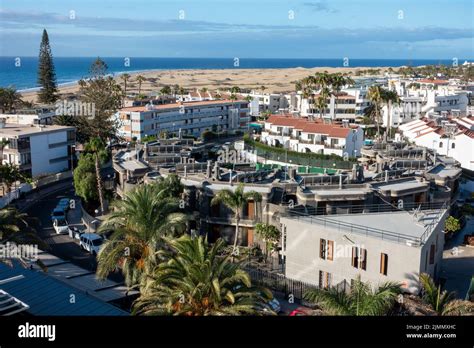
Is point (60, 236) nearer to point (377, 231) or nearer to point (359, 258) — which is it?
point (359, 258)

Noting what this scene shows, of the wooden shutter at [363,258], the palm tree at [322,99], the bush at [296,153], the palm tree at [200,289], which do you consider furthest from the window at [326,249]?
the palm tree at [322,99]

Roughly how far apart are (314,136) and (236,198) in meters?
37.5

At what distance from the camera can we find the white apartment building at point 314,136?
205 ft

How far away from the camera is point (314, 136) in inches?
2539

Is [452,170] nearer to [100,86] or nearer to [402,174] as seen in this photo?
[402,174]

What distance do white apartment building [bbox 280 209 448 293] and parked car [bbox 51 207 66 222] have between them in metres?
19.5

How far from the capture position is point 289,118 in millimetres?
71250

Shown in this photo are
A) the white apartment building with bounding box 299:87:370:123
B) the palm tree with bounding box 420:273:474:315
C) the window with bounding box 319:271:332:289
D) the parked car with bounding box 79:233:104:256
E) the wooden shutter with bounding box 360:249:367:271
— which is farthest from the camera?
the white apartment building with bounding box 299:87:370:123

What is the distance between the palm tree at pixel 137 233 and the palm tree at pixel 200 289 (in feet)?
16.1

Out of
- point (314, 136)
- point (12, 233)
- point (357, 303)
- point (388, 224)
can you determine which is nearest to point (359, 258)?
point (388, 224)

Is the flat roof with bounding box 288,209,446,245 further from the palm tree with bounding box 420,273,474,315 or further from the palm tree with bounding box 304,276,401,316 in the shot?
the palm tree with bounding box 304,276,401,316

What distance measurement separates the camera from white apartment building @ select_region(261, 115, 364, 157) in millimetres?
62531

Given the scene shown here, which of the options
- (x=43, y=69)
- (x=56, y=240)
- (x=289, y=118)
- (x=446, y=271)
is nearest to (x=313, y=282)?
(x=446, y=271)

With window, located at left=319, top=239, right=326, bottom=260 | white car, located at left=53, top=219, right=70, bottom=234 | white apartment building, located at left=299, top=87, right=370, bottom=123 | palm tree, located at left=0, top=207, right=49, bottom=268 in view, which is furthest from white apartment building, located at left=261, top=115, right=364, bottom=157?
Result: palm tree, located at left=0, top=207, right=49, bottom=268
